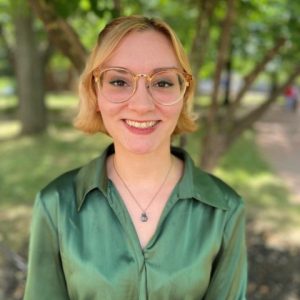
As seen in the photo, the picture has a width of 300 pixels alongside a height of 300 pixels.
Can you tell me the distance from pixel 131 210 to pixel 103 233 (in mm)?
143

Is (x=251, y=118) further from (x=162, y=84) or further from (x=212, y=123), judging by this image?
(x=162, y=84)

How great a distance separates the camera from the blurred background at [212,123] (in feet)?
10.3

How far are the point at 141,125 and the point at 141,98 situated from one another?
0.27ft

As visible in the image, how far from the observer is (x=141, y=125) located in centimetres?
149

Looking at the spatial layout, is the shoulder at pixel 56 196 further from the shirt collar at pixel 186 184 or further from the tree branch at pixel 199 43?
the tree branch at pixel 199 43

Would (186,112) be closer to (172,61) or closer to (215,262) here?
(172,61)

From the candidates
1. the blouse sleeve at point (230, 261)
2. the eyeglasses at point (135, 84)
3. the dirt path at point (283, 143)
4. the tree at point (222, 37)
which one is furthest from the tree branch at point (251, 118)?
the dirt path at point (283, 143)

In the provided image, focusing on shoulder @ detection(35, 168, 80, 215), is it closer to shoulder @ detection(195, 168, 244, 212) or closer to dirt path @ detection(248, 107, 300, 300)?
shoulder @ detection(195, 168, 244, 212)

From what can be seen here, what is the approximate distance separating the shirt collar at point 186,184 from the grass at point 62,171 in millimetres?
3331

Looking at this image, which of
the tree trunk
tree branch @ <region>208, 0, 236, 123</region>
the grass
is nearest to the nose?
tree branch @ <region>208, 0, 236, 123</region>

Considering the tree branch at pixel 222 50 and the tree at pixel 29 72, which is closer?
the tree branch at pixel 222 50

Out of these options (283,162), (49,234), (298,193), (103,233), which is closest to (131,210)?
(103,233)

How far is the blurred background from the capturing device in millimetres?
3150

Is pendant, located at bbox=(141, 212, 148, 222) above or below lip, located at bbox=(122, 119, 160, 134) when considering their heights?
below
